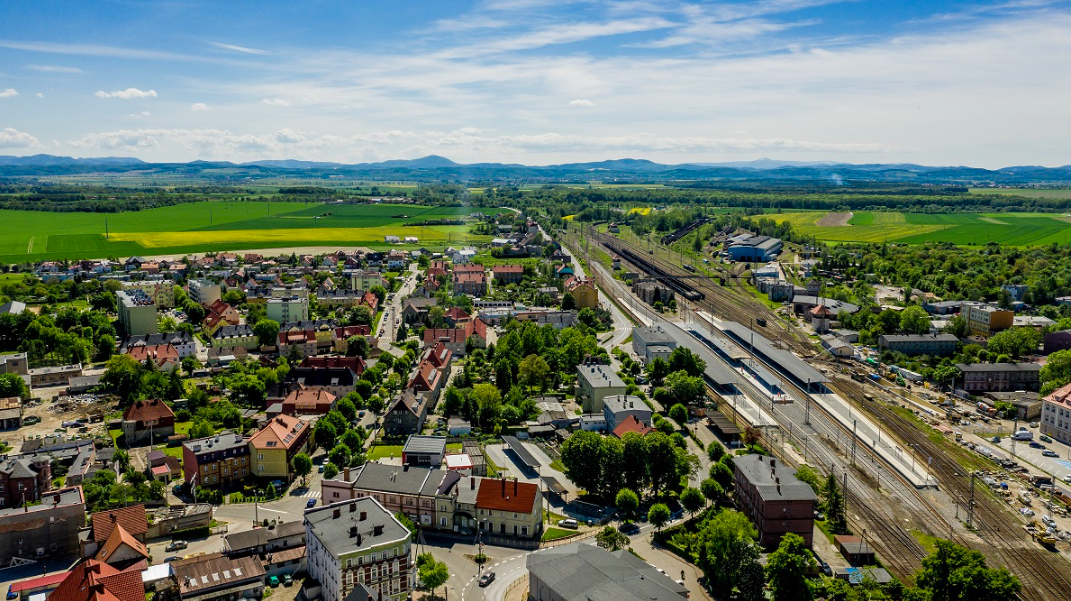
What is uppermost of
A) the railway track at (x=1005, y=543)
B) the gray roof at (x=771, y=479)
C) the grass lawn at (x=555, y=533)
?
the gray roof at (x=771, y=479)

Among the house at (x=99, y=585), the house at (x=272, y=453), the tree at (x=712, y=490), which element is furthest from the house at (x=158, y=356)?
the tree at (x=712, y=490)

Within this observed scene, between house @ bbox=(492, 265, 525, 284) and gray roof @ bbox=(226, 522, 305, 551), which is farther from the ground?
house @ bbox=(492, 265, 525, 284)

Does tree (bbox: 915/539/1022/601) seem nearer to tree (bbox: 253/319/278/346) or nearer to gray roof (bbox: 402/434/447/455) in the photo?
gray roof (bbox: 402/434/447/455)

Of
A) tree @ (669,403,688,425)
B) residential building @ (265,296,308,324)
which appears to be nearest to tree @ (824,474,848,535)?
tree @ (669,403,688,425)

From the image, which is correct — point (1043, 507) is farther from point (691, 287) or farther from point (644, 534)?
point (691, 287)

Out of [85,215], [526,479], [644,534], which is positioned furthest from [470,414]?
[85,215]

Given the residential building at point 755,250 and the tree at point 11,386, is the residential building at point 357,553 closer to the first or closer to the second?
the tree at point 11,386
